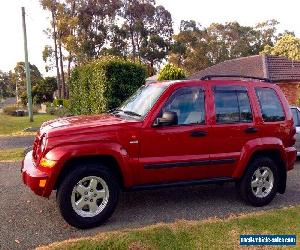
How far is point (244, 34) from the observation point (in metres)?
62.0

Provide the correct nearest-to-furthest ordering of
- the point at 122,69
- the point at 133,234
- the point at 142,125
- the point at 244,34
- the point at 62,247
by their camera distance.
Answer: the point at 62,247 < the point at 133,234 < the point at 142,125 < the point at 122,69 < the point at 244,34

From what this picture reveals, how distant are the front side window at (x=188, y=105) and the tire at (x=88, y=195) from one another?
51.1 inches

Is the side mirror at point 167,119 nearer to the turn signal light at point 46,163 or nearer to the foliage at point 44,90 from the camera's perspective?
the turn signal light at point 46,163

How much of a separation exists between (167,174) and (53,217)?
176 cm

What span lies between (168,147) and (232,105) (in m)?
1.29

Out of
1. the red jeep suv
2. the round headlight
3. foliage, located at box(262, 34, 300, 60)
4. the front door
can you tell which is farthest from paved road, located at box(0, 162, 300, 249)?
foliage, located at box(262, 34, 300, 60)

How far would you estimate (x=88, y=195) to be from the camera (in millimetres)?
5039

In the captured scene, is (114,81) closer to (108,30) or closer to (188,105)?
(188,105)

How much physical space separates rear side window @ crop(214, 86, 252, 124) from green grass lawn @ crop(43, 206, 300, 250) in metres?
1.46

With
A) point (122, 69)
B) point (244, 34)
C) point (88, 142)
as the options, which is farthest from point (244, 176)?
point (244, 34)

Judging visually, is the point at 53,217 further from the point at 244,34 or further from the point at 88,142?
the point at 244,34

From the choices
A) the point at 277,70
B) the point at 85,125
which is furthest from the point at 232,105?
the point at 277,70

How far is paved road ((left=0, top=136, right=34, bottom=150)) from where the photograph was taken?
1322 centimetres

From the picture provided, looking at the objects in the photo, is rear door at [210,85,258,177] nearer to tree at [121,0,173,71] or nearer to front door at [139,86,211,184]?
front door at [139,86,211,184]
